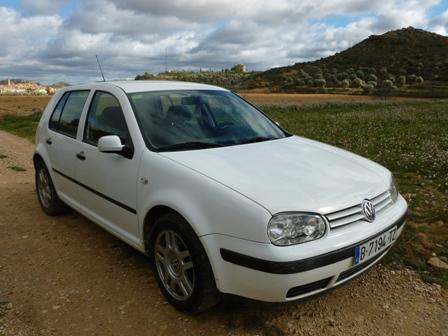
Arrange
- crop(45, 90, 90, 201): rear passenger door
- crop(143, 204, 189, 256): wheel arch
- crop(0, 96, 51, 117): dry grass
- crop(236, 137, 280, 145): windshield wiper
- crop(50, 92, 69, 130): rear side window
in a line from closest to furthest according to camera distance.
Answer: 1. crop(143, 204, 189, 256): wheel arch
2. crop(236, 137, 280, 145): windshield wiper
3. crop(45, 90, 90, 201): rear passenger door
4. crop(50, 92, 69, 130): rear side window
5. crop(0, 96, 51, 117): dry grass

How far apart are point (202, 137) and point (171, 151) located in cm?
38

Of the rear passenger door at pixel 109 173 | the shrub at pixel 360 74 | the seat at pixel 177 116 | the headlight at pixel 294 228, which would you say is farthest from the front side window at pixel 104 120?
the shrub at pixel 360 74

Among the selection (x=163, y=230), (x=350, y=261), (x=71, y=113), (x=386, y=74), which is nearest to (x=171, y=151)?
(x=163, y=230)

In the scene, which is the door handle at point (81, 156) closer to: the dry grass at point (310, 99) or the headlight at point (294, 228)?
the headlight at point (294, 228)

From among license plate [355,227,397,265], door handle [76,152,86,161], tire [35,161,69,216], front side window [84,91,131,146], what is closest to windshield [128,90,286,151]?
front side window [84,91,131,146]

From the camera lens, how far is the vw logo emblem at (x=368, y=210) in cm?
295

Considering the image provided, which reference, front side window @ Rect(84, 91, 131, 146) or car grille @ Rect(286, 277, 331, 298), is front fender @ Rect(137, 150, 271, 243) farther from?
front side window @ Rect(84, 91, 131, 146)

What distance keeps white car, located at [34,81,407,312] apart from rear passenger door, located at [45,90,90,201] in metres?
0.03

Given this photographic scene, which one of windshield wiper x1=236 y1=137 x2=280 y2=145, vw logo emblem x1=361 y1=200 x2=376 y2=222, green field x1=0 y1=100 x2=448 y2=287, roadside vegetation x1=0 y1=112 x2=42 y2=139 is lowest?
roadside vegetation x1=0 y1=112 x2=42 y2=139

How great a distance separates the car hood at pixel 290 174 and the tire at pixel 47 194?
2.61 metres

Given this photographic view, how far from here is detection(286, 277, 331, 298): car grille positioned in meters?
2.68

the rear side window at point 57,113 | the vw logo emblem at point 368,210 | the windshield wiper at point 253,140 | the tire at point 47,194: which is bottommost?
the tire at point 47,194

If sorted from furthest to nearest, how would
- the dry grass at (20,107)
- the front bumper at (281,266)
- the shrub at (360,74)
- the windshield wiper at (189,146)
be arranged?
the shrub at (360,74) → the dry grass at (20,107) → the windshield wiper at (189,146) → the front bumper at (281,266)

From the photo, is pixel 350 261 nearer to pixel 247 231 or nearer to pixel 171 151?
pixel 247 231
